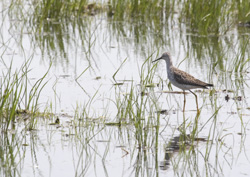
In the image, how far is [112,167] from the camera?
617 centimetres

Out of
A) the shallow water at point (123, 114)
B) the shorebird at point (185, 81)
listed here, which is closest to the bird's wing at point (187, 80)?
the shorebird at point (185, 81)

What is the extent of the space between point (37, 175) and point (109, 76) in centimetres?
468

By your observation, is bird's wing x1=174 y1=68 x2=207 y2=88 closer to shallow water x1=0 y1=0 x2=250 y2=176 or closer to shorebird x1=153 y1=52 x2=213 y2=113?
shorebird x1=153 y1=52 x2=213 y2=113

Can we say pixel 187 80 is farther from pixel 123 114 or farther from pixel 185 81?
pixel 123 114

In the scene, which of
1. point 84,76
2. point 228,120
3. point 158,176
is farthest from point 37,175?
point 84,76

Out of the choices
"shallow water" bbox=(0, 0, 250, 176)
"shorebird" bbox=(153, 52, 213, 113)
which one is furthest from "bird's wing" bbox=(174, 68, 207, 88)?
"shallow water" bbox=(0, 0, 250, 176)

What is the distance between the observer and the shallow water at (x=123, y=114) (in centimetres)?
629

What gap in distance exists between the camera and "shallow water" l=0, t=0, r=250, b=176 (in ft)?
20.6

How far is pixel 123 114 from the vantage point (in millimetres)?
7887

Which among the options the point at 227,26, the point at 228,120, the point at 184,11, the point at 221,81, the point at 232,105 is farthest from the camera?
the point at 184,11

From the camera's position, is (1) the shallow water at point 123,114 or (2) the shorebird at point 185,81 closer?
(1) the shallow water at point 123,114

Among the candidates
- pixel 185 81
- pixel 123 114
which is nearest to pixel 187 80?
pixel 185 81

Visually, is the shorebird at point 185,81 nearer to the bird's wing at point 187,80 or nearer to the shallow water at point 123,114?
the bird's wing at point 187,80

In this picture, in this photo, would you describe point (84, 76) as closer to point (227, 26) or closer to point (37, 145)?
point (37, 145)
